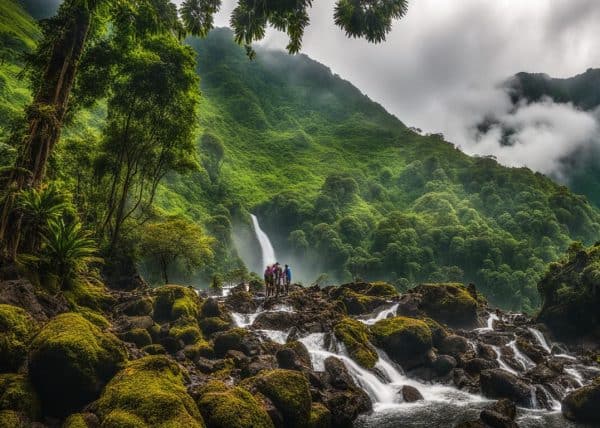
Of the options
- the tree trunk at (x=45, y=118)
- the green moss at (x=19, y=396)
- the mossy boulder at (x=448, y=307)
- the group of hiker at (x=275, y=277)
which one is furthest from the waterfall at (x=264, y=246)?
the green moss at (x=19, y=396)

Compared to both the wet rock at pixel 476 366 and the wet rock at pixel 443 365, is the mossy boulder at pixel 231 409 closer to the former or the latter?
the wet rock at pixel 443 365

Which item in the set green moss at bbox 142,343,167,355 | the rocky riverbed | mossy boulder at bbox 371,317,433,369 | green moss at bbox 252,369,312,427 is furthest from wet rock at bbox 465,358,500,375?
green moss at bbox 142,343,167,355

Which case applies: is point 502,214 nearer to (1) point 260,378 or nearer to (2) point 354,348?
(2) point 354,348

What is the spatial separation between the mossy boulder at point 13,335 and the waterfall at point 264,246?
263ft

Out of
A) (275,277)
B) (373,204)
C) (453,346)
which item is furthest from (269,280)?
(373,204)

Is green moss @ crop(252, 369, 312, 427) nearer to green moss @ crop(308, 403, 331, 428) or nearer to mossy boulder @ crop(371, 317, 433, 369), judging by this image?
green moss @ crop(308, 403, 331, 428)

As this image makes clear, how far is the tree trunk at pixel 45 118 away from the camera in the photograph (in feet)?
41.4

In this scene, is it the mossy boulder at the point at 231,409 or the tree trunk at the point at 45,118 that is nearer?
the mossy boulder at the point at 231,409

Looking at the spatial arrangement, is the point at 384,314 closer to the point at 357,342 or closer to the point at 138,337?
the point at 357,342

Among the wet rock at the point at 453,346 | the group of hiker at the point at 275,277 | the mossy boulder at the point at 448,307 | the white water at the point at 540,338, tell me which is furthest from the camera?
the mossy boulder at the point at 448,307

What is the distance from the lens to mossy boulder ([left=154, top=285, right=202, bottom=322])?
70.3 feet

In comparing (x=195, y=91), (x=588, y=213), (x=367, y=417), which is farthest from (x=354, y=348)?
(x=588, y=213)

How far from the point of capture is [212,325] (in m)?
21.3

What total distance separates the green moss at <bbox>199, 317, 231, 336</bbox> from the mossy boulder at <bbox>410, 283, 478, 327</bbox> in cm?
1767
